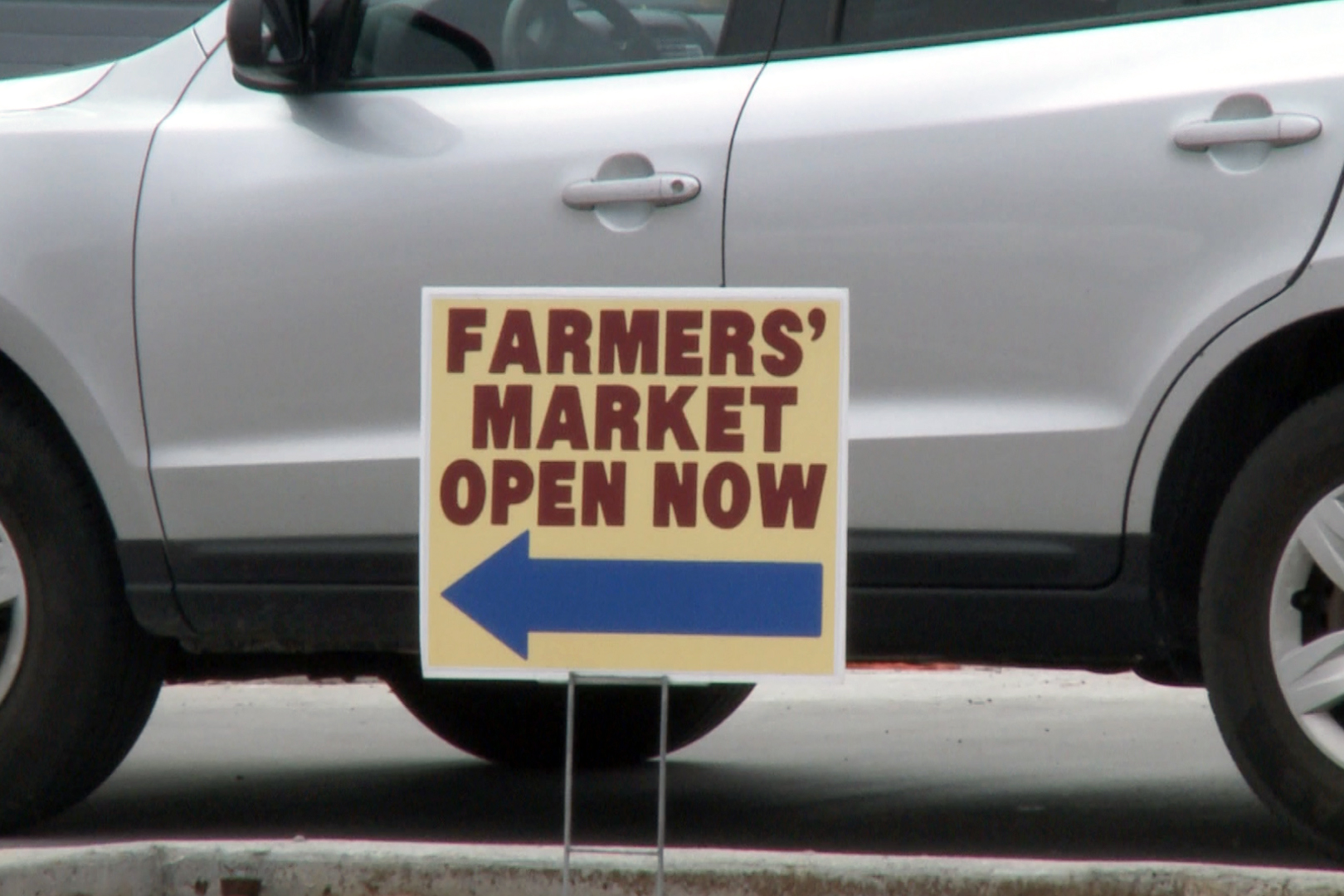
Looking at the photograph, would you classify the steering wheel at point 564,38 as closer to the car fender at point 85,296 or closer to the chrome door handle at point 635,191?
the chrome door handle at point 635,191

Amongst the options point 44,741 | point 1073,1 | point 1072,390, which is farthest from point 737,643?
point 44,741

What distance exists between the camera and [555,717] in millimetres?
5422

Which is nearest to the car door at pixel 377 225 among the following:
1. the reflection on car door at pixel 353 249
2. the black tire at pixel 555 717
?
the reflection on car door at pixel 353 249

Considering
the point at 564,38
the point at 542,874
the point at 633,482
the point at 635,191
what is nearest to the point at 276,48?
the point at 564,38

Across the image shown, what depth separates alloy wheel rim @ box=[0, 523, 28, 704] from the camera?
3.98 meters

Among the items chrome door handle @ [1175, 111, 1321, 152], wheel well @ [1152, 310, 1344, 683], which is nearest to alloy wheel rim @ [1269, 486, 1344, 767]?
wheel well @ [1152, 310, 1344, 683]

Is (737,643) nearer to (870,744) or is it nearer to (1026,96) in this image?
(1026,96)

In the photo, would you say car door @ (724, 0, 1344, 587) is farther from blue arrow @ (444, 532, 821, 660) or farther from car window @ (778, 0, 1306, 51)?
blue arrow @ (444, 532, 821, 660)

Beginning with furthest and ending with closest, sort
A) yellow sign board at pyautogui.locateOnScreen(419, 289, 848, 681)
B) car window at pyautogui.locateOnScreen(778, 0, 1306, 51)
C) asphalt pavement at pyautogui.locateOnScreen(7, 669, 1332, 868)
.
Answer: asphalt pavement at pyautogui.locateOnScreen(7, 669, 1332, 868)
car window at pyautogui.locateOnScreen(778, 0, 1306, 51)
yellow sign board at pyautogui.locateOnScreen(419, 289, 848, 681)

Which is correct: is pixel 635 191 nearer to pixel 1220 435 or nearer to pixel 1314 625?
pixel 1220 435

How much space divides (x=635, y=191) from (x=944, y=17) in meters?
0.60

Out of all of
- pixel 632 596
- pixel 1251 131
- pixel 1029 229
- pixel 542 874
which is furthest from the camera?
pixel 1029 229

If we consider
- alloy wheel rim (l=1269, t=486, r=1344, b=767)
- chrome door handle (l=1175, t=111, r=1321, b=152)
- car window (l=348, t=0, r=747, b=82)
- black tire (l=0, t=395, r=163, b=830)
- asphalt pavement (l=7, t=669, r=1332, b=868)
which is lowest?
asphalt pavement (l=7, t=669, r=1332, b=868)

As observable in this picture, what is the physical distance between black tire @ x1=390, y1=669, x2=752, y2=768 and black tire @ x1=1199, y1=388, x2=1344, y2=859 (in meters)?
1.88
